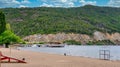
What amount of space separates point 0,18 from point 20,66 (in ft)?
330

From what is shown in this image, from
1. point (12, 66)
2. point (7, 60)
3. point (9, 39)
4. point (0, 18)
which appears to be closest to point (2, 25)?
point (0, 18)

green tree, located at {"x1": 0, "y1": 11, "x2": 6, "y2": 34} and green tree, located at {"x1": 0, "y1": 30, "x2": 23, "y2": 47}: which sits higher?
green tree, located at {"x1": 0, "y1": 11, "x2": 6, "y2": 34}

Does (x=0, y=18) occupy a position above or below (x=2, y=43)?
above

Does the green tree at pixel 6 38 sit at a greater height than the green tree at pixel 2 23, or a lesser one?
lesser

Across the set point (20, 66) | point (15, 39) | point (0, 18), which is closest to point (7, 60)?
point (20, 66)

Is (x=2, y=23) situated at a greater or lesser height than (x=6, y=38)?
greater

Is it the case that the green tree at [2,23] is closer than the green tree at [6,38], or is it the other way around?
the green tree at [2,23]

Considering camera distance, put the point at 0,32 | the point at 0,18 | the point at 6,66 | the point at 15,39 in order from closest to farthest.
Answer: the point at 6,66 → the point at 0,18 → the point at 0,32 → the point at 15,39

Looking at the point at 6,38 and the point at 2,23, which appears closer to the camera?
the point at 2,23

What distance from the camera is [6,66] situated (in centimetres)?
3222

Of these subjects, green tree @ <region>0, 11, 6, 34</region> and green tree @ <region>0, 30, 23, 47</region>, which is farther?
green tree @ <region>0, 30, 23, 47</region>

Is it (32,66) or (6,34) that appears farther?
(6,34)

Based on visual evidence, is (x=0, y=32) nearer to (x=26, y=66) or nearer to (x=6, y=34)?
Result: (x=6, y=34)

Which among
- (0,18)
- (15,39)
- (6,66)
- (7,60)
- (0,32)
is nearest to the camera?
(6,66)
